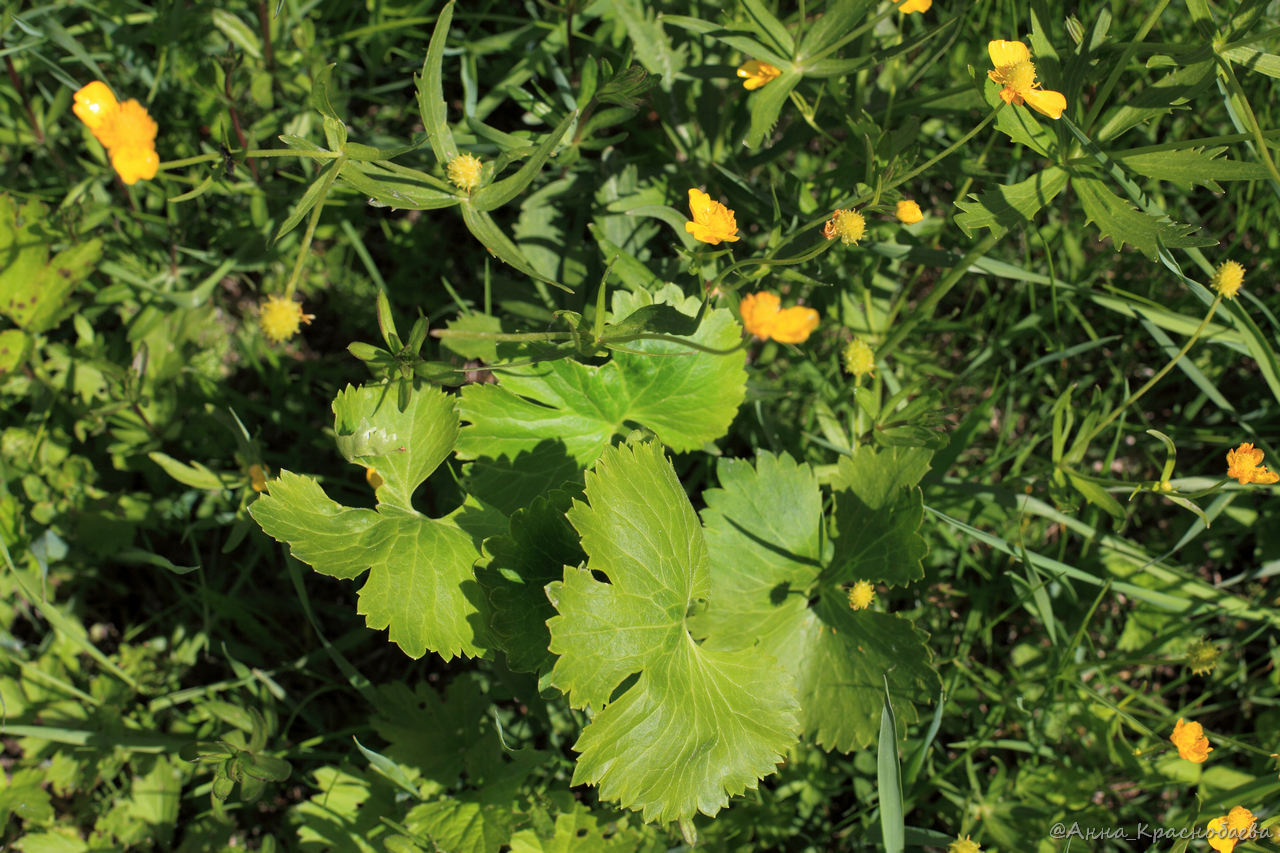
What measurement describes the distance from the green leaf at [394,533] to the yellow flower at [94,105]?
811 mm

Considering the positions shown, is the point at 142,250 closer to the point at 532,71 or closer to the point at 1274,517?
the point at 532,71

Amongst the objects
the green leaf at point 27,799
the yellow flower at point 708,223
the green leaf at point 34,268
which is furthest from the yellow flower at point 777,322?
Result: the green leaf at point 27,799

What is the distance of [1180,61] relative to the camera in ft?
7.29

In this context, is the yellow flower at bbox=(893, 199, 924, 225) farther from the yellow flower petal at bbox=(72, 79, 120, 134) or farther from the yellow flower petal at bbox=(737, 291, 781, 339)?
the yellow flower petal at bbox=(72, 79, 120, 134)

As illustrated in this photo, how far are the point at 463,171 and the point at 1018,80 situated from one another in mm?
1414

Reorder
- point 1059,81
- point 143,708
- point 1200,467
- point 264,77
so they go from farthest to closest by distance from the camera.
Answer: point 1200,467 → point 143,708 → point 264,77 → point 1059,81

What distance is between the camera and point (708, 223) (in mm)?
2262

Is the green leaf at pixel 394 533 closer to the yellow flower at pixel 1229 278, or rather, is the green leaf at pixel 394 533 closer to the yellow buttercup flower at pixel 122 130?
the yellow buttercup flower at pixel 122 130

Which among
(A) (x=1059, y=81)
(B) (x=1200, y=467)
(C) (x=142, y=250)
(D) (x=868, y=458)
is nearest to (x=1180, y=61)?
(A) (x=1059, y=81)

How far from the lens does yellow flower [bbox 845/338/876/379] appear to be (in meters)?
2.73

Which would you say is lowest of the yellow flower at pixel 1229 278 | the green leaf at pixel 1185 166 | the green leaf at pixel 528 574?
the green leaf at pixel 528 574

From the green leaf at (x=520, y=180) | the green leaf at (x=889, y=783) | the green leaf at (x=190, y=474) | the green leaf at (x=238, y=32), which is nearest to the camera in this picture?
the green leaf at (x=520, y=180)

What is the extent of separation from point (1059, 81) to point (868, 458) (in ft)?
3.79

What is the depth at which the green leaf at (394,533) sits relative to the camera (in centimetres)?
226
